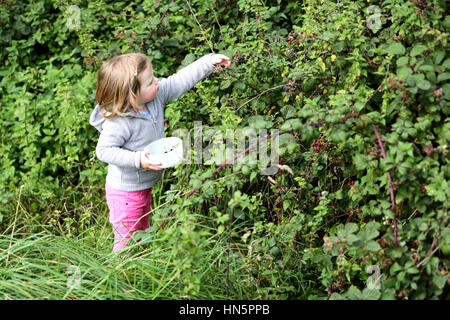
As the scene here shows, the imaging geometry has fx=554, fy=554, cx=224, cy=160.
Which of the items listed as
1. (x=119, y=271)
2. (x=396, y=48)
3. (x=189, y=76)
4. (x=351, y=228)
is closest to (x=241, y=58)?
(x=189, y=76)

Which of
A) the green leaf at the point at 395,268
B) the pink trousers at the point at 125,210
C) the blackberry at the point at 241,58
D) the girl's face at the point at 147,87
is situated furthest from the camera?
the blackberry at the point at 241,58

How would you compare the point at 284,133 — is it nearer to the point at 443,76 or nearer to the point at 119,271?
the point at 443,76

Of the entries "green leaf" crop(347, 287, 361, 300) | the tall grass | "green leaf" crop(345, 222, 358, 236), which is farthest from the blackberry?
"green leaf" crop(347, 287, 361, 300)

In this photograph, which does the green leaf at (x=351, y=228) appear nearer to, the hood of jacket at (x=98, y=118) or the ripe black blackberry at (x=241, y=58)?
the ripe black blackberry at (x=241, y=58)

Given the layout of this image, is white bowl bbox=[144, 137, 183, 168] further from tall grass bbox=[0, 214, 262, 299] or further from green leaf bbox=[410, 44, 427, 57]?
green leaf bbox=[410, 44, 427, 57]

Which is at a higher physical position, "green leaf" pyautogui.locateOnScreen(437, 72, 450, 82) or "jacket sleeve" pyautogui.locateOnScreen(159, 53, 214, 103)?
"jacket sleeve" pyautogui.locateOnScreen(159, 53, 214, 103)

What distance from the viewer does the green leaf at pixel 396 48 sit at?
2.53 metres

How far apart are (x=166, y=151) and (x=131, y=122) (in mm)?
246

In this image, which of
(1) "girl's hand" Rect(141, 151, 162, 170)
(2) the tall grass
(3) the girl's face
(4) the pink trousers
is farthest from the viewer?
(4) the pink trousers

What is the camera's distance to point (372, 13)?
9.87 ft

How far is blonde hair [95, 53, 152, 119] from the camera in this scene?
2.92 metres

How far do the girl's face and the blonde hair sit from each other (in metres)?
0.02

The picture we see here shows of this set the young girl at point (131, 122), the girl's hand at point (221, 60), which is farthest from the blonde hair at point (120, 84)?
the girl's hand at point (221, 60)
